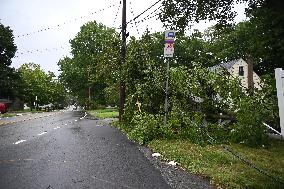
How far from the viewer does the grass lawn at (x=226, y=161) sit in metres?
6.18

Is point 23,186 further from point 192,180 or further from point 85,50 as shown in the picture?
point 85,50

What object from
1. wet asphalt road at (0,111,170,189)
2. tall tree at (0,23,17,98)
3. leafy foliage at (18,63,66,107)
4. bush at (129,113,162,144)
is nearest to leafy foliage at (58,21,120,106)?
leafy foliage at (18,63,66,107)

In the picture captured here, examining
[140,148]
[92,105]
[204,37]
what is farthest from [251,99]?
[204,37]

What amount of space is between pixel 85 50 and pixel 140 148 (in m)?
65.0

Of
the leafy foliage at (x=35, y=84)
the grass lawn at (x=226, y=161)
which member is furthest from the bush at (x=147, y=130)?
the leafy foliage at (x=35, y=84)

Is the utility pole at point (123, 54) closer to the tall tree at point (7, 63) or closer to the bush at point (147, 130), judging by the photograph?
the bush at point (147, 130)

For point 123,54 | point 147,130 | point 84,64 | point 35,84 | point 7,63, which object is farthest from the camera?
point 35,84

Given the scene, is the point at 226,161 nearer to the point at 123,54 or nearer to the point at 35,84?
the point at 123,54

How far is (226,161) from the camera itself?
7.90 m

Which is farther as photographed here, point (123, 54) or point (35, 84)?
point (35, 84)

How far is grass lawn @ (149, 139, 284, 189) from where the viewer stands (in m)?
6.18

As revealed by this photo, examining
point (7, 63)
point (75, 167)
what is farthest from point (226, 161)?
point (7, 63)

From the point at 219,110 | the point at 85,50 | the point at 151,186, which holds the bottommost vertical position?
the point at 151,186

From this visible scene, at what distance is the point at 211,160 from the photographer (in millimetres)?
7980
